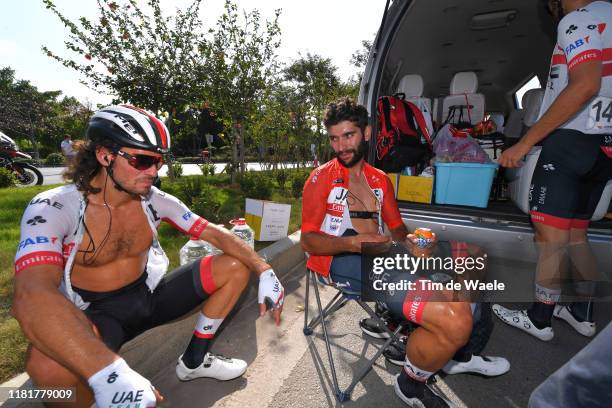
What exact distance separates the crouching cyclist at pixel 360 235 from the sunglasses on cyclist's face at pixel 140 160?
107 cm

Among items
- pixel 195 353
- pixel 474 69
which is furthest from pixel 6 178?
pixel 474 69

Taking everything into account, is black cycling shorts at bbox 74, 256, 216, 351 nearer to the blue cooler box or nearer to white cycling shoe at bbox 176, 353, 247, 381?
white cycling shoe at bbox 176, 353, 247, 381

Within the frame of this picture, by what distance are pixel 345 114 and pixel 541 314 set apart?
2.36 m

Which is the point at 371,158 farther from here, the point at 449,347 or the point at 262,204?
the point at 449,347

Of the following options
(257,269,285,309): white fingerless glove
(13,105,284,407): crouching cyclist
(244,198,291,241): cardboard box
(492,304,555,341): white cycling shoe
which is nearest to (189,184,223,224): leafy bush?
(244,198,291,241): cardboard box

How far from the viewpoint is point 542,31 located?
495cm

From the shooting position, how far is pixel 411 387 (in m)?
1.94

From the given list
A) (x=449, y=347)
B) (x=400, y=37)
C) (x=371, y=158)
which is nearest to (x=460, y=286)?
(x=449, y=347)

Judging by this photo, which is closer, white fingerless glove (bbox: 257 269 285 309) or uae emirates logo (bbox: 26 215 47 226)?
uae emirates logo (bbox: 26 215 47 226)

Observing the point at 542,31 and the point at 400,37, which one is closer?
the point at 400,37

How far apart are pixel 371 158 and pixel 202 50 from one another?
20.7 ft

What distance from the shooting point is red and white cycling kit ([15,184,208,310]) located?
1.48 metres

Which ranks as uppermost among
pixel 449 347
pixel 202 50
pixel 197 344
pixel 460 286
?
pixel 202 50

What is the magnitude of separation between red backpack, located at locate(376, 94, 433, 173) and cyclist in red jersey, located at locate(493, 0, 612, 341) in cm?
129
